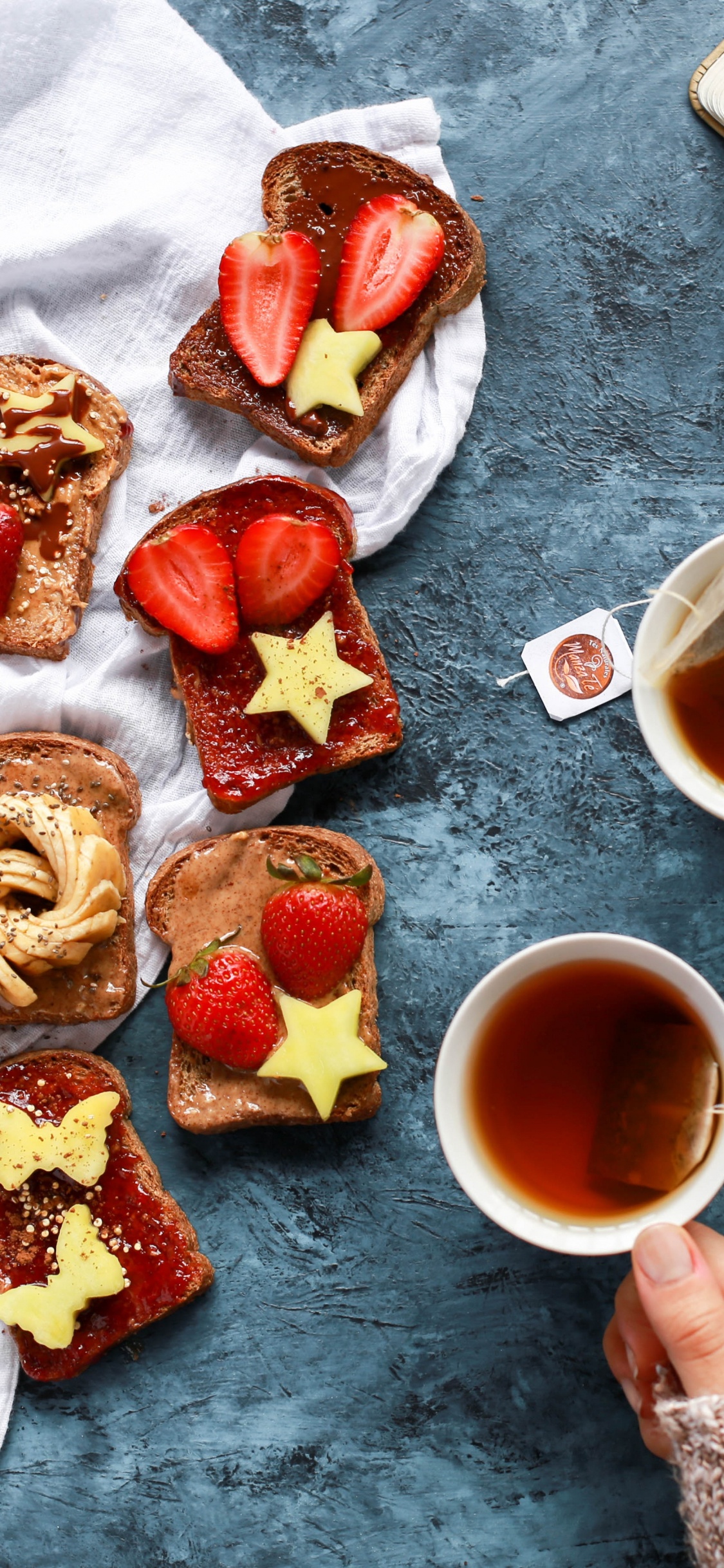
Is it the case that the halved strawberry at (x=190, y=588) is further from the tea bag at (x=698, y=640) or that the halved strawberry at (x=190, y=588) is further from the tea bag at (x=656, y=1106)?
the tea bag at (x=656, y=1106)

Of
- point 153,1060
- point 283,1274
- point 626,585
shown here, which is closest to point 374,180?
point 626,585

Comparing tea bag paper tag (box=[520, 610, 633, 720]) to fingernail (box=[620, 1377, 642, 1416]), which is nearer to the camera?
fingernail (box=[620, 1377, 642, 1416])

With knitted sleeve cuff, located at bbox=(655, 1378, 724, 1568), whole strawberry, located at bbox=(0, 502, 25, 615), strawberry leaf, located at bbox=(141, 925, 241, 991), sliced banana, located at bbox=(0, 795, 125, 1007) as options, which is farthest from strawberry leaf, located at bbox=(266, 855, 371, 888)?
knitted sleeve cuff, located at bbox=(655, 1378, 724, 1568)

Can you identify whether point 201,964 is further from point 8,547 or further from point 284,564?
point 8,547

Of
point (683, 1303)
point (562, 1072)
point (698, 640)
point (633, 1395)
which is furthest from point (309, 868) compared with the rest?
point (633, 1395)

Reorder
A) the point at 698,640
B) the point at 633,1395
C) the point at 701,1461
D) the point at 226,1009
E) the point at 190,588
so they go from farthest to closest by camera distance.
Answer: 1. the point at 190,588
2. the point at 226,1009
3. the point at 633,1395
4. the point at 698,640
5. the point at 701,1461

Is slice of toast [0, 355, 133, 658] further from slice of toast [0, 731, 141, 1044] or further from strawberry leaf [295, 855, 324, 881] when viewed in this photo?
strawberry leaf [295, 855, 324, 881]
